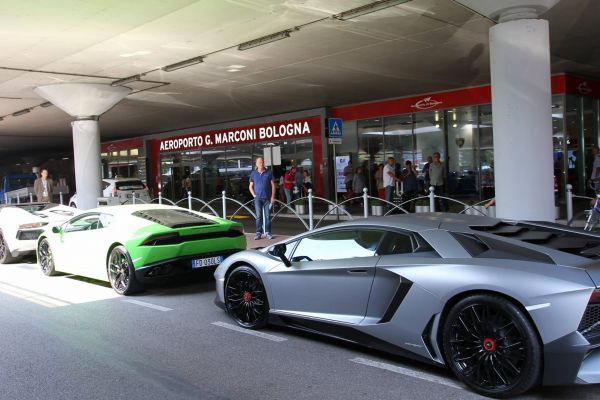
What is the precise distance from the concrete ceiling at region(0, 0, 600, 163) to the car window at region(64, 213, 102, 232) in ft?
11.0

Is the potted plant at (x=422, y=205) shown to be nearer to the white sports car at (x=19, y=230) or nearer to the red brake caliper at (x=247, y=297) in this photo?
the red brake caliper at (x=247, y=297)

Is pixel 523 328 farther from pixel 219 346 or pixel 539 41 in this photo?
pixel 539 41

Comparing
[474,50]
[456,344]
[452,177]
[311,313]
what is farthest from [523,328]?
[452,177]

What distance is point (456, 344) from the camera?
409 centimetres

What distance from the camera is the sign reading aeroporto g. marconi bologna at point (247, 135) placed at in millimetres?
24141

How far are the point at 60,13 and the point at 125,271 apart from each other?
4.47 metres

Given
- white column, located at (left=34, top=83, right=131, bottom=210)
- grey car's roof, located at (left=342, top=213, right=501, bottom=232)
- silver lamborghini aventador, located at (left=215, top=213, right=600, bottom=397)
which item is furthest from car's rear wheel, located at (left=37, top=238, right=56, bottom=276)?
white column, located at (left=34, top=83, right=131, bottom=210)

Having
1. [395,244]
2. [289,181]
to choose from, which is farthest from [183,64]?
[395,244]

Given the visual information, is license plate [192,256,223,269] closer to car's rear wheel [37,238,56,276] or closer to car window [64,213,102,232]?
car window [64,213,102,232]

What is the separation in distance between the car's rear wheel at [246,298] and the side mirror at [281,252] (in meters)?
0.33

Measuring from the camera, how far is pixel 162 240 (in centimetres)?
769

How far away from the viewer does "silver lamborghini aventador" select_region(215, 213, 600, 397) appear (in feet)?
11.9

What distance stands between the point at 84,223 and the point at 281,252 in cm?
492

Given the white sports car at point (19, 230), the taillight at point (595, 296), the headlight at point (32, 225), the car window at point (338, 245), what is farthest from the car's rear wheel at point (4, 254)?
the taillight at point (595, 296)
